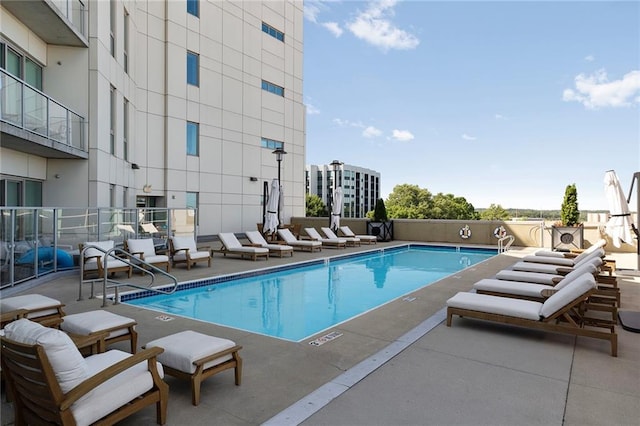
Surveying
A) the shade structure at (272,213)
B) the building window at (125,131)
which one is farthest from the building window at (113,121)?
the shade structure at (272,213)

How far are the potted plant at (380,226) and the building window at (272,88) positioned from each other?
343 inches

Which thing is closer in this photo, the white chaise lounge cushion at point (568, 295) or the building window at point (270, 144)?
the white chaise lounge cushion at point (568, 295)

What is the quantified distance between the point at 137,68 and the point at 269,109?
7277 millimetres

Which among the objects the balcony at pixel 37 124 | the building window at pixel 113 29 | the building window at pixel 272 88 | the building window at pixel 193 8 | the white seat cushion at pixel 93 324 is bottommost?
the white seat cushion at pixel 93 324

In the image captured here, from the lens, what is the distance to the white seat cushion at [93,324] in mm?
3818

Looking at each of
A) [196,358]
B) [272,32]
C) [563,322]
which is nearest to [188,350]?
[196,358]

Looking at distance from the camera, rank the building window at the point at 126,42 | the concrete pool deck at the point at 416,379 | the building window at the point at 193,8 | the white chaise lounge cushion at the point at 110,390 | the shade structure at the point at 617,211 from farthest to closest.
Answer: the building window at the point at 193,8
the building window at the point at 126,42
the shade structure at the point at 617,211
the concrete pool deck at the point at 416,379
the white chaise lounge cushion at the point at 110,390

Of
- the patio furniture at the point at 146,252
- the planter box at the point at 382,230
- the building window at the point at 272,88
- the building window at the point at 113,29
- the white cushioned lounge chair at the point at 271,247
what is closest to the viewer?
the patio furniture at the point at 146,252

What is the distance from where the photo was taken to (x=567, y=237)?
1362cm

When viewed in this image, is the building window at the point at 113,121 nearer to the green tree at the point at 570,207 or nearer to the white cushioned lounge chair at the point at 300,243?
the white cushioned lounge chair at the point at 300,243

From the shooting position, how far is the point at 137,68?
15.5 metres

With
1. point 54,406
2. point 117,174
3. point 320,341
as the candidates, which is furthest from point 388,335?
point 117,174

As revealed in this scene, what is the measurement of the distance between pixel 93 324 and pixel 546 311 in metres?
4.89

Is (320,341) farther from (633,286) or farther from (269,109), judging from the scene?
(269,109)
